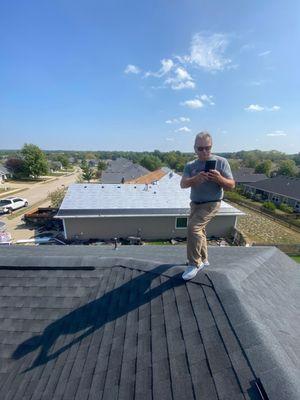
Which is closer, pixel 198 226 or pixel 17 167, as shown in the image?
pixel 198 226

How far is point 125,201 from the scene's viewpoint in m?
18.7

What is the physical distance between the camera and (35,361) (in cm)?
298

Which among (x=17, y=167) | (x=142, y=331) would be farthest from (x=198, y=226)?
(x=17, y=167)

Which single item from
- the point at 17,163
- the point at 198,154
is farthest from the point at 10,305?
the point at 17,163

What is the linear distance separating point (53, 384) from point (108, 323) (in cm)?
87

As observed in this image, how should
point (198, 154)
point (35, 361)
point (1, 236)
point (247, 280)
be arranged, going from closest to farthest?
point (35, 361) < point (198, 154) < point (247, 280) < point (1, 236)

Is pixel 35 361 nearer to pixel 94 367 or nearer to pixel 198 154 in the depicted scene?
pixel 94 367

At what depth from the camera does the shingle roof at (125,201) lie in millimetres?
17438

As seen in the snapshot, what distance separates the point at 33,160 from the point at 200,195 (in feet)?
191

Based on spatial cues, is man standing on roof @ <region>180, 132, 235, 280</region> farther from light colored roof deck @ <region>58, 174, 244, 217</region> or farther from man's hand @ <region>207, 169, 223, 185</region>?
light colored roof deck @ <region>58, 174, 244, 217</region>

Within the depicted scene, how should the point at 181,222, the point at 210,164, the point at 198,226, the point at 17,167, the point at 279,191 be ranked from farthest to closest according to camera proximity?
the point at 17,167, the point at 279,191, the point at 181,222, the point at 198,226, the point at 210,164

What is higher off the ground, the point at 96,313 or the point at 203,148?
the point at 203,148

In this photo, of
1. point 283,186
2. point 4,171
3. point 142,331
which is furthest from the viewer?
point 4,171

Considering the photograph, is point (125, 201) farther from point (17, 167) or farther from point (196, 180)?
point (17, 167)
